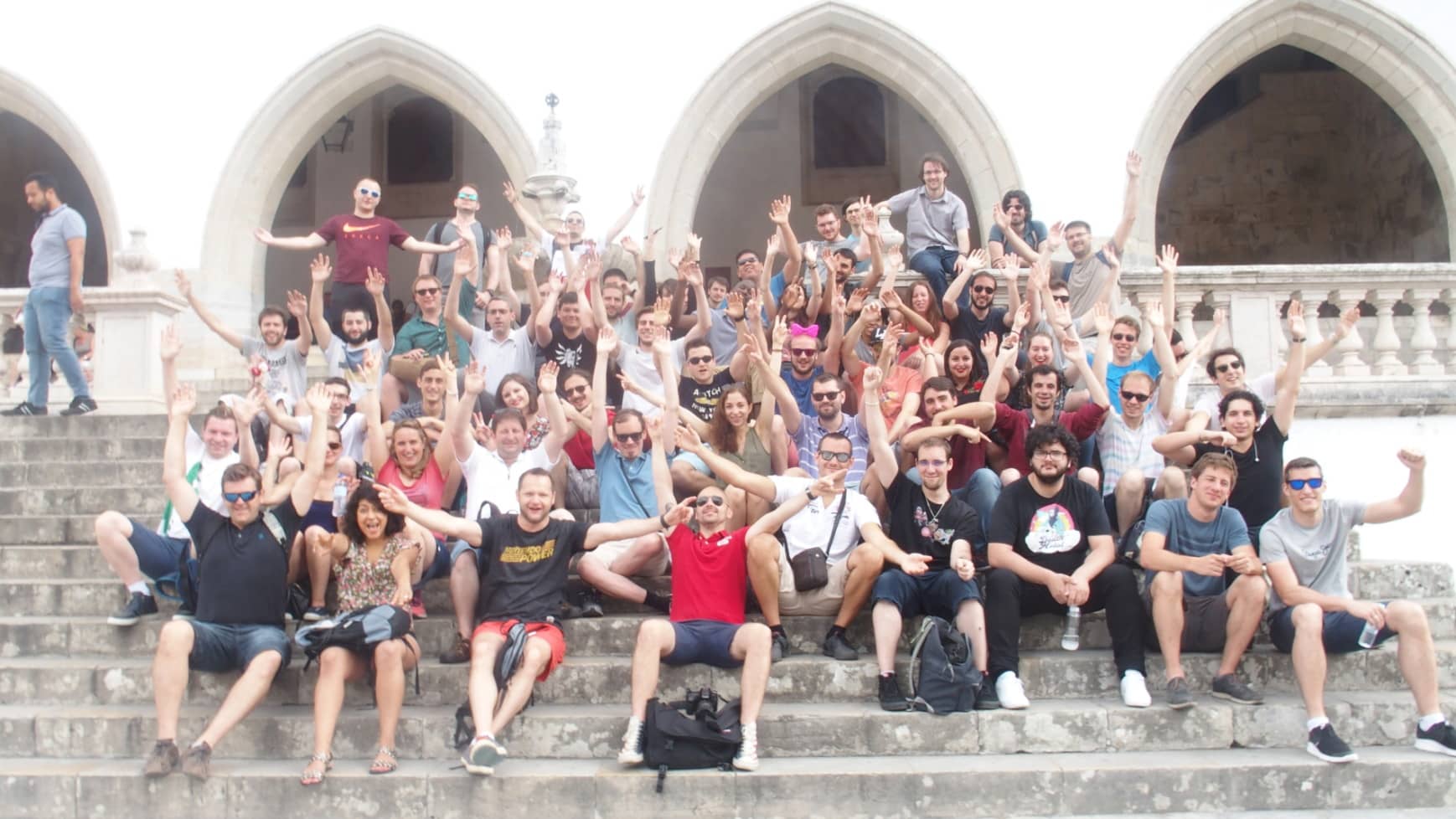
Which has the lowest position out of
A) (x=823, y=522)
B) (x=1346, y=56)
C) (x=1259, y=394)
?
(x=823, y=522)

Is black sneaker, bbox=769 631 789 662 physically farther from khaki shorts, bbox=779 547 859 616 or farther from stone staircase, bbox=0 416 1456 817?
khaki shorts, bbox=779 547 859 616

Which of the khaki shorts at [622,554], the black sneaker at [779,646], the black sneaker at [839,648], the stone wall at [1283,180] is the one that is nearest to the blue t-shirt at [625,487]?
the khaki shorts at [622,554]

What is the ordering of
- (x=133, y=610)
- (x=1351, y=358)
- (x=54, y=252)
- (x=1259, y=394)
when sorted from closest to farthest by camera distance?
(x=133, y=610) < (x=1259, y=394) < (x=1351, y=358) < (x=54, y=252)

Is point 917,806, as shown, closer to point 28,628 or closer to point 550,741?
point 550,741

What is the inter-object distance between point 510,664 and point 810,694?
49.2 inches

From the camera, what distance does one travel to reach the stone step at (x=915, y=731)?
445 cm

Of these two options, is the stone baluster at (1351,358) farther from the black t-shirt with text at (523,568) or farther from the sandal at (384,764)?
the sandal at (384,764)

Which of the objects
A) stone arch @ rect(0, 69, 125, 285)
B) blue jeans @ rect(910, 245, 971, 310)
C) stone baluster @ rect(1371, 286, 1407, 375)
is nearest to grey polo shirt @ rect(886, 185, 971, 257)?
blue jeans @ rect(910, 245, 971, 310)

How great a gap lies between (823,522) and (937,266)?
3.24 metres

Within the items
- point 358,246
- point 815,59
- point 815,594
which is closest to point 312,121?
point 358,246

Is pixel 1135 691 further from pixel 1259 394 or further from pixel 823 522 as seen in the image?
pixel 1259 394

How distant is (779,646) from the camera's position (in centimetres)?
485

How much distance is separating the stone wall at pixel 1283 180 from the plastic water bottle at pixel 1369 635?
946 centimetres

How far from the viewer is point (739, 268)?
7777 mm
